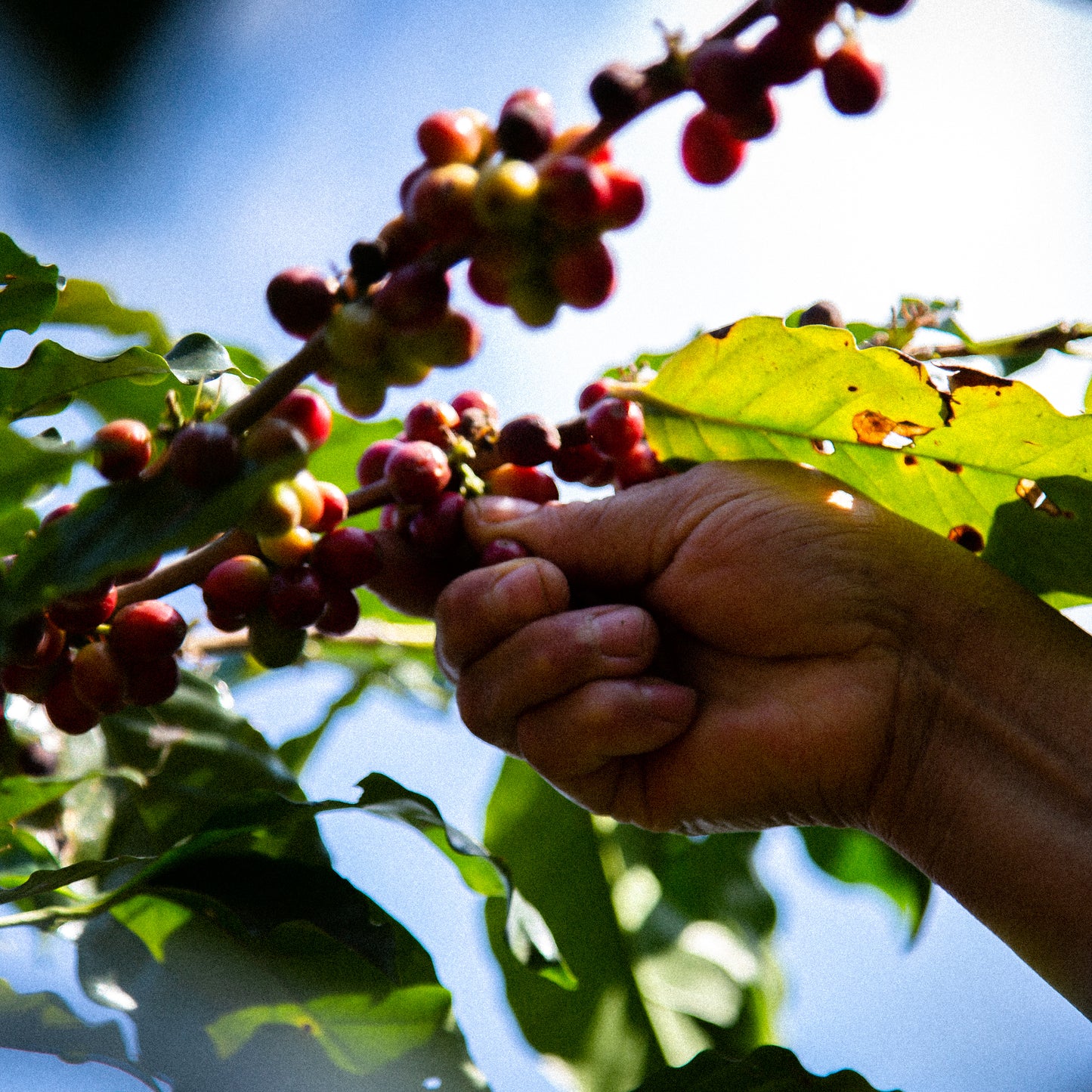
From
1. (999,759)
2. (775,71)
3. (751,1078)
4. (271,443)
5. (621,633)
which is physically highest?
(775,71)

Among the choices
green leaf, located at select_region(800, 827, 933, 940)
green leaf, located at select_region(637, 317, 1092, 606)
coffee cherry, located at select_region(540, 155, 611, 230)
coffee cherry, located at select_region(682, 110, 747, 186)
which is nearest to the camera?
coffee cherry, located at select_region(540, 155, 611, 230)

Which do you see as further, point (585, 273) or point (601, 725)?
point (601, 725)

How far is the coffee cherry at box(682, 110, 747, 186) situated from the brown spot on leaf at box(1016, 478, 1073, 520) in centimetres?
50

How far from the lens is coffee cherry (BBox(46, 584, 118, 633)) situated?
91 cm

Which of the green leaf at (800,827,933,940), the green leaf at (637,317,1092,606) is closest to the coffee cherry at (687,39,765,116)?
the green leaf at (637,317,1092,606)

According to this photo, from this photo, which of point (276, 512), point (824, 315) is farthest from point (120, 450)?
point (824, 315)

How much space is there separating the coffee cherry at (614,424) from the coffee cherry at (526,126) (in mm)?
338

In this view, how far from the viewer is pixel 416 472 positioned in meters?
1.00

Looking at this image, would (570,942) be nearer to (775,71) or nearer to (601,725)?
(601,725)

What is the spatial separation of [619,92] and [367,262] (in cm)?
22

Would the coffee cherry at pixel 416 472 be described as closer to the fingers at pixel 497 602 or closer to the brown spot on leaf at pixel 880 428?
the fingers at pixel 497 602

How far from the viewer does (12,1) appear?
136 centimetres

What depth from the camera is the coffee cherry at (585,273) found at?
752 mm

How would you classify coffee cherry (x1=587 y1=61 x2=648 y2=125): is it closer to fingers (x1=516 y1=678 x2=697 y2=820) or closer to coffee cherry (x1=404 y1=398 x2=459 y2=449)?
coffee cherry (x1=404 y1=398 x2=459 y2=449)
